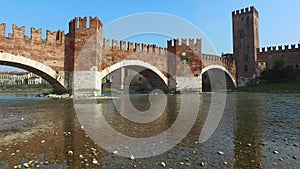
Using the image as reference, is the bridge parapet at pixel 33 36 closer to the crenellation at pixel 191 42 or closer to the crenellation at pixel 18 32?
the crenellation at pixel 18 32

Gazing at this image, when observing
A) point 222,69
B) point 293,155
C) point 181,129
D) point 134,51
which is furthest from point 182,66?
point 293,155

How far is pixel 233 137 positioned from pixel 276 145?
83 cm

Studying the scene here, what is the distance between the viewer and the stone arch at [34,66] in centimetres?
1548

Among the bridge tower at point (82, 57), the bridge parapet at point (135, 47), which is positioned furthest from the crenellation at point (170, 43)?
the bridge tower at point (82, 57)

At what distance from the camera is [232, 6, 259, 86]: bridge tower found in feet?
155

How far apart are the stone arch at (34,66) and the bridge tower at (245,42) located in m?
39.4

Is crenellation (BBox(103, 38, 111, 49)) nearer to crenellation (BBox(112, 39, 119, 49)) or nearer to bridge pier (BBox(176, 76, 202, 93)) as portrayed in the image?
crenellation (BBox(112, 39, 119, 49))

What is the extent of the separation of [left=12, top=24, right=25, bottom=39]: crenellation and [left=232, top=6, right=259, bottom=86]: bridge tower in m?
42.4

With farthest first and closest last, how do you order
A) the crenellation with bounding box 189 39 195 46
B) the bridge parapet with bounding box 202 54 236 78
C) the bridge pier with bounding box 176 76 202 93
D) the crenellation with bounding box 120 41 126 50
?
the bridge parapet with bounding box 202 54 236 78, the crenellation with bounding box 189 39 195 46, the bridge pier with bounding box 176 76 202 93, the crenellation with bounding box 120 41 126 50

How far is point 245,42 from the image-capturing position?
48344 millimetres

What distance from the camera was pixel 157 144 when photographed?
4.15 meters

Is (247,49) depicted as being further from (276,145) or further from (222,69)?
(276,145)

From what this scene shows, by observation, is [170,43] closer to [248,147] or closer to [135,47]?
[135,47]

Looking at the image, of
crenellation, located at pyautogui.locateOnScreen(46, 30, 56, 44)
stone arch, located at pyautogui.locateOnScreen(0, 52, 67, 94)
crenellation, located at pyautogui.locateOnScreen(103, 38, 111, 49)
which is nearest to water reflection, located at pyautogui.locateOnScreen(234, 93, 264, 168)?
stone arch, located at pyautogui.locateOnScreen(0, 52, 67, 94)
